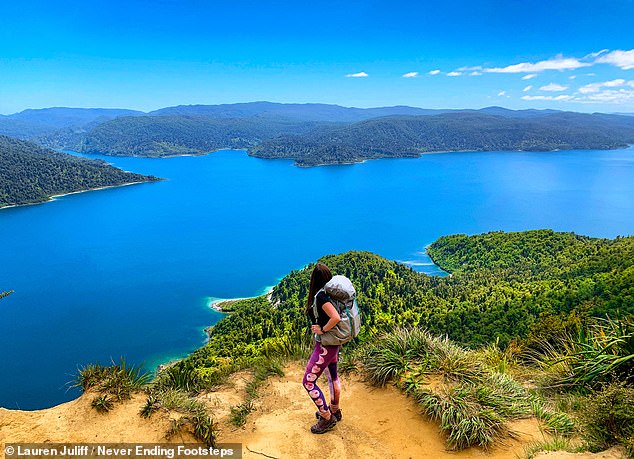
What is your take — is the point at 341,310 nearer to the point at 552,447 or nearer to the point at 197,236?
the point at 552,447

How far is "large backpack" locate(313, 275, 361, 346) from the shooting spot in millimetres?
4469

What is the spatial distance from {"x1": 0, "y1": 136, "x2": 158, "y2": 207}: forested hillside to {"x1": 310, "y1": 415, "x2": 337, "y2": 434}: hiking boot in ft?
449

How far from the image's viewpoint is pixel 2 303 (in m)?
54.5

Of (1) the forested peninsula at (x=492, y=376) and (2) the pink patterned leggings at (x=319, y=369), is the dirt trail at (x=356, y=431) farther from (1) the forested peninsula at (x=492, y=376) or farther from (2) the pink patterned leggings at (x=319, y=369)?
(2) the pink patterned leggings at (x=319, y=369)

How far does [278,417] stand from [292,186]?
144m

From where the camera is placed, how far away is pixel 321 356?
481cm

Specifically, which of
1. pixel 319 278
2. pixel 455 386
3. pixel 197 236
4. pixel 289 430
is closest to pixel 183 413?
pixel 289 430

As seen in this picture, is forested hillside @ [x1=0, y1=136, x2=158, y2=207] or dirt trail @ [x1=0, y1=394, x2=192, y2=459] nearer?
dirt trail @ [x1=0, y1=394, x2=192, y2=459]

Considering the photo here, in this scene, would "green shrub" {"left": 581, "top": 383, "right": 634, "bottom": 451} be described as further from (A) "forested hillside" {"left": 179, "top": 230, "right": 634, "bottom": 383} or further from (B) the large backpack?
(A) "forested hillside" {"left": 179, "top": 230, "right": 634, "bottom": 383}

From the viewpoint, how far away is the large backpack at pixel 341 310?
4.47 meters

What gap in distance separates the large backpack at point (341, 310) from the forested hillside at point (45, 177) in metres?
137

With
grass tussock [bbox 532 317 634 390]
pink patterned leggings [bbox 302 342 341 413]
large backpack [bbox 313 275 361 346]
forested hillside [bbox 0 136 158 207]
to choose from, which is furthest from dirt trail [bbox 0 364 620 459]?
forested hillside [bbox 0 136 158 207]

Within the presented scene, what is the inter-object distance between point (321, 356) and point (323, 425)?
93 cm

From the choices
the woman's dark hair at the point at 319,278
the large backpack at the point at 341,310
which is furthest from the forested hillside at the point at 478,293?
the woman's dark hair at the point at 319,278
